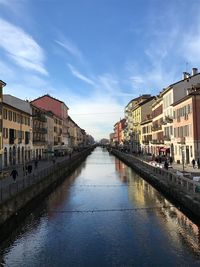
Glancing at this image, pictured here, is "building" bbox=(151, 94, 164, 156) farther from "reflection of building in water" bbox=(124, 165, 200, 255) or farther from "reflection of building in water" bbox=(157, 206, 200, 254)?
"reflection of building in water" bbox=(157, 206, 200, 254)

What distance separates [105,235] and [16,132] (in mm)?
45070

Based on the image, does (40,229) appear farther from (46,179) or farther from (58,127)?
(58,127)

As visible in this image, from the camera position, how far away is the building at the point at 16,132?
60.5m

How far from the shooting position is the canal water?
21.1 meters

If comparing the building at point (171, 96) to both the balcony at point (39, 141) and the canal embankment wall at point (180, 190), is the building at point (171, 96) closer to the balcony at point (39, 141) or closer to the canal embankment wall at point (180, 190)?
the canal embankment wall at point (180, 190)

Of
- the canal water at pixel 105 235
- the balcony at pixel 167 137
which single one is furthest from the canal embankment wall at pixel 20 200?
the balcony at pixel 167 137

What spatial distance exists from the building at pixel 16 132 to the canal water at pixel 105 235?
23.0m

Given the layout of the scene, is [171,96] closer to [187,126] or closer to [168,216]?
[187,126]

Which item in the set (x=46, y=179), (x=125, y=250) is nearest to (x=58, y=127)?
(x=46, y=179)

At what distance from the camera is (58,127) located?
130 meters

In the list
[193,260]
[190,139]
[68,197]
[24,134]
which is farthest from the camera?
[24,134]

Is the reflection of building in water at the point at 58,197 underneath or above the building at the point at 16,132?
underneath

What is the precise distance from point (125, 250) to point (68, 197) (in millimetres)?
20965

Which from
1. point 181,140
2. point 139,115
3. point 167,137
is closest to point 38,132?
point 167,137
